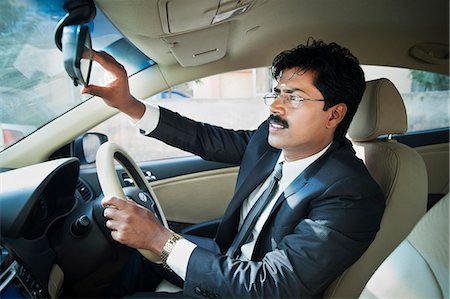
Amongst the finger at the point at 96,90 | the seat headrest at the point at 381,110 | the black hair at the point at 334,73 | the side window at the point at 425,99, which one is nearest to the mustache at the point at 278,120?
the black hair at the point at 334,73

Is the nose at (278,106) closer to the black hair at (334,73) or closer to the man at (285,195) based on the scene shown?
the man at (285,195)

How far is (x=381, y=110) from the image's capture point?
1.19 metres

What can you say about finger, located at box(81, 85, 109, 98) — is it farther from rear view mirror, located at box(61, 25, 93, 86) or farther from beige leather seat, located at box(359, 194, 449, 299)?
beige leather seat, located at box(359, 194, 449, 299)

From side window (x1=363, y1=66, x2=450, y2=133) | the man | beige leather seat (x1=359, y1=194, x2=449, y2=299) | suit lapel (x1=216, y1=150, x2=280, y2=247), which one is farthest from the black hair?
side window (x1=363, y1=66, x2=450, y2=133)

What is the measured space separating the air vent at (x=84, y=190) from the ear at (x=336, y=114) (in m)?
1.01

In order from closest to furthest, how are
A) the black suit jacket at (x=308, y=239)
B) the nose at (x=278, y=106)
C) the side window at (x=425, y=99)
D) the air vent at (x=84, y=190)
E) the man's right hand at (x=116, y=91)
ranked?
the black suit jacket at (x=308, y=239) → the nose at (x=278, y=106) → the man's right hand at (x=116, y=91) → the air vent at (x=84, y=190) → the side window at (x=425, y=99)

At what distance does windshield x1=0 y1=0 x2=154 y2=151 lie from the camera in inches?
43.4

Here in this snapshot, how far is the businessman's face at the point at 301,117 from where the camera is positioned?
3.68 ft

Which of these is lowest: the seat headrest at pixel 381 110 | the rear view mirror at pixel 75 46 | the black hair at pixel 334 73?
the seat headrest at pixel 381 110

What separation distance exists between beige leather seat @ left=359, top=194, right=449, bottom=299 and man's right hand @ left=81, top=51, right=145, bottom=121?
0.91 metres

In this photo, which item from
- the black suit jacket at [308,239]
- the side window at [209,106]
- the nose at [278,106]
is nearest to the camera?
the black suit jacket at [308,239]

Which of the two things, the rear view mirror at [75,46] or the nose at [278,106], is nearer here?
the rear view mirror at [75,46]

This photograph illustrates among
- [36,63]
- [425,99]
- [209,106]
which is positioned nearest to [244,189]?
[36,63]

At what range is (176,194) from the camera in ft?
6.68
